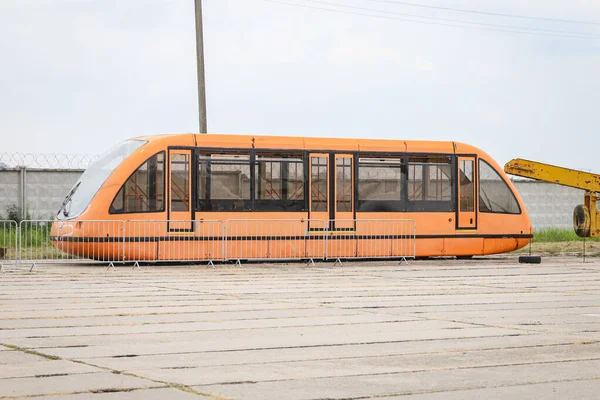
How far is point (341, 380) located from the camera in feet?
25.1

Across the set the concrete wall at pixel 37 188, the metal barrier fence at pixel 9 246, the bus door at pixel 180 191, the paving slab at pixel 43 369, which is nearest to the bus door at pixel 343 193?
the bus door at pixel 180 191

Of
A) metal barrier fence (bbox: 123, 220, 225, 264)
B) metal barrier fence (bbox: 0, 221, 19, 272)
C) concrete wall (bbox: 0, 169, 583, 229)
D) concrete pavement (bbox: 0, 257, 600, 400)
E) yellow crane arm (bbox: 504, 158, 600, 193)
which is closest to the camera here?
concrete pavement (bbox: 0, 257, 600, 400)

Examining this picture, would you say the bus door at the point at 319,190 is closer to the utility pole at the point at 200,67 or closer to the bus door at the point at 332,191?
the bus door at the point at 332,191

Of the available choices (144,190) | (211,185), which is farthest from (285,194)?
(144,190)

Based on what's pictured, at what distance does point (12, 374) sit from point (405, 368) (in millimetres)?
2863

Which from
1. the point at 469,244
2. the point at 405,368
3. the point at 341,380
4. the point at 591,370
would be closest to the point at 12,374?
the point at 341,380

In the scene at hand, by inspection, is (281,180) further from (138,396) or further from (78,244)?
(138,396)

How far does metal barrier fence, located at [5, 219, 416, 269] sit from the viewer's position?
22.2m

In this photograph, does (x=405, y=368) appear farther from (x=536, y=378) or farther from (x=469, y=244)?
(x=469, y=244)

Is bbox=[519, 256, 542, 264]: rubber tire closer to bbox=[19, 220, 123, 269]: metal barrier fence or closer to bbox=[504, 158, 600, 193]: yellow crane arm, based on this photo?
bbox=[504, 158, 600, 193]: yellow crane arm

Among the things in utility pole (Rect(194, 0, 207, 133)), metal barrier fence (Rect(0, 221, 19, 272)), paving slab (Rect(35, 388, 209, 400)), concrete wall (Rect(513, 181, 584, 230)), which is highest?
utility pole (Rect(194, 0, 207, 133))

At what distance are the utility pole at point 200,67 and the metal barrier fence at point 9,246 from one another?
6.28m

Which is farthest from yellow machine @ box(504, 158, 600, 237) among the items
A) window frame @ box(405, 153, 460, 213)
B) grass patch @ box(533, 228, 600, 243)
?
grass patch @ box(533, 228, 600, 243)

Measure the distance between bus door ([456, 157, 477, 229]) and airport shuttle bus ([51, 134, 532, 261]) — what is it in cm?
2
